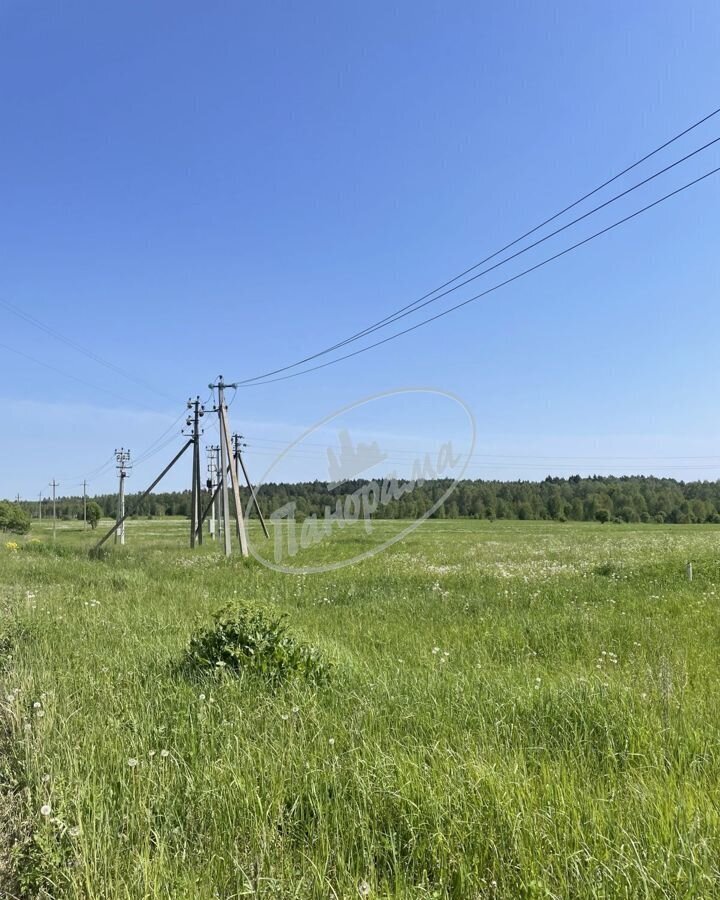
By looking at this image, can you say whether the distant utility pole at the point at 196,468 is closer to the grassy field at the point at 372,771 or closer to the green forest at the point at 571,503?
the grassy field at the point at 372,771

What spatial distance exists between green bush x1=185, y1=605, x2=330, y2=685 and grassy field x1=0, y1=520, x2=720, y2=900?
223 millimetres

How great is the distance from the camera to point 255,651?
221 inches

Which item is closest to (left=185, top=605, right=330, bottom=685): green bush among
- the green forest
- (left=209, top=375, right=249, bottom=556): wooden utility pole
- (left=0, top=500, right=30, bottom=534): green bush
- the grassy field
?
the grassy field

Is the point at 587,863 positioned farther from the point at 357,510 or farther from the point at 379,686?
the point at 357,510

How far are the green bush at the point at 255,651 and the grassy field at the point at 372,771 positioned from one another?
223 mm

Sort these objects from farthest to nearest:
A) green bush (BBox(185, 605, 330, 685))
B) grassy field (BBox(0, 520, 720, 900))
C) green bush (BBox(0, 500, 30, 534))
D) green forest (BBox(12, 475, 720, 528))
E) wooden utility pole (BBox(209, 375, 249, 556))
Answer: green forest (BBox(12, 475, 720, 528)) → green bush (BBox(0, 500, 30, 534)) → wooden utility pole (BBox(209, 375, 249, 556)) → green bush (BBox(185, 605, 330, 685)) → grassy field (BBox(0, 520, 720, 900))

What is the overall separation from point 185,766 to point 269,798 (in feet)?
2.23

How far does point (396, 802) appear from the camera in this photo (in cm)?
305

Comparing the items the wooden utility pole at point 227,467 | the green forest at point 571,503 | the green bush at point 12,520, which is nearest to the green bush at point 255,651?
the wooden utility pole at point 227,467

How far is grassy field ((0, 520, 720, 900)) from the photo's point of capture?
8.31 ft

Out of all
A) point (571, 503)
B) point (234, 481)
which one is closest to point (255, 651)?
point (234, 481)

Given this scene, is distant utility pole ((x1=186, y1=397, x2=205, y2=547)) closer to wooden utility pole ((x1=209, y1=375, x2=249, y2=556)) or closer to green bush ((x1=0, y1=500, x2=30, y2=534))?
wooden utility pole ((x1=209, y1=375, x2=249, y2=556))

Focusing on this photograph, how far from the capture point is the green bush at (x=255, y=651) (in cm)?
541

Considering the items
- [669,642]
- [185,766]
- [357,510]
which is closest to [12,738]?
[185,766]
